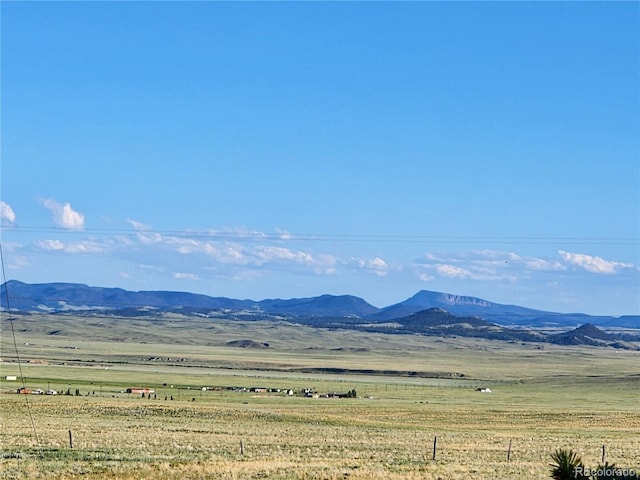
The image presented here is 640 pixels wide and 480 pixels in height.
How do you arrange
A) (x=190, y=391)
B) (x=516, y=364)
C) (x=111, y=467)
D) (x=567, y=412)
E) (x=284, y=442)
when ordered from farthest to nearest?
(x=516, y=364) → (x=190, y=391) → (x=567, y=412) → (x=284, y=442) → (x=111, y=467)

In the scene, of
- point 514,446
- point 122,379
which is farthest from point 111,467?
point 122,379

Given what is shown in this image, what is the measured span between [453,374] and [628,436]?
82.9m

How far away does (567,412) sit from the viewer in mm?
63750

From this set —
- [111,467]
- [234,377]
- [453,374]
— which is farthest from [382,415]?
[453,374]

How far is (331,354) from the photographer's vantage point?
592ft

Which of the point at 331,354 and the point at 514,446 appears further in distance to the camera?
the point at 331,354

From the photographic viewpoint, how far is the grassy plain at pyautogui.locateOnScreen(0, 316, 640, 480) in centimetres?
2731

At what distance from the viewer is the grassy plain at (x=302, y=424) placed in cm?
2731

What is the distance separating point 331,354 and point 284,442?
145 meters

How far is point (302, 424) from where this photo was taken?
49031 mm

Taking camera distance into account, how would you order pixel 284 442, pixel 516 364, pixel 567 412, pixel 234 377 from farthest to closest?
pixel 516 364 < pixel 234 377 < pixel 567 412 < pixel 284 442

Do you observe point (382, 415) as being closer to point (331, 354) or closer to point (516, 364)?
point (516, 364)

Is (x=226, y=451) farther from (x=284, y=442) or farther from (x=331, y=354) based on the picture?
(x=331, y=354)

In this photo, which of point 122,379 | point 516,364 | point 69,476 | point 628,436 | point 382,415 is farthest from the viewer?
point 516,364
